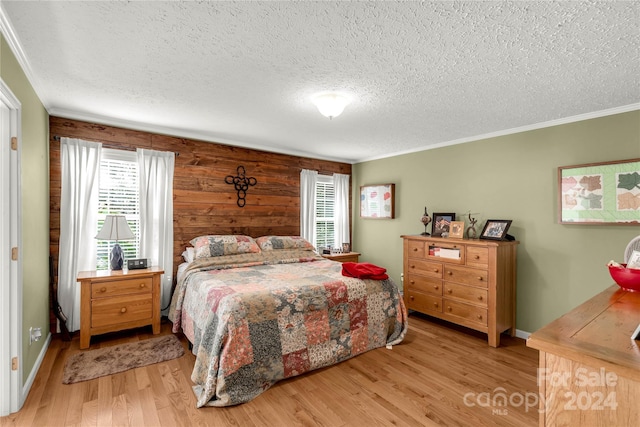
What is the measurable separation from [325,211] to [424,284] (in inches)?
84.2

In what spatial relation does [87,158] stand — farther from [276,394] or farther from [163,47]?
[276,394]

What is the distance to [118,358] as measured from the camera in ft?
9.22

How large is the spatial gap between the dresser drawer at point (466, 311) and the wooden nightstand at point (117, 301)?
10.6ft

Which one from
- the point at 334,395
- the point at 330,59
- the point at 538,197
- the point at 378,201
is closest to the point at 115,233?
the point at 334,395

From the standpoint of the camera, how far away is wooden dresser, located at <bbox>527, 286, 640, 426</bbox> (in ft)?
3.00

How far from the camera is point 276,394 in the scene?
2330 mm

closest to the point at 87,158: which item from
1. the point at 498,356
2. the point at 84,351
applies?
the point at 84,351

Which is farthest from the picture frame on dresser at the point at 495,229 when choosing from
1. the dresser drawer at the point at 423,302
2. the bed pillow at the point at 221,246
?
the bed pillow at the point at 221,246

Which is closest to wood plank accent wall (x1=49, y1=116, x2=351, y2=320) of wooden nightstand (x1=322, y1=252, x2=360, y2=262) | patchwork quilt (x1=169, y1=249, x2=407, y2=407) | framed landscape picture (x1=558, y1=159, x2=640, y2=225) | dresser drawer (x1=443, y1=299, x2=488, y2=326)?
wooden nightstand (x1=322, y1=252, x2=360, y2=262)

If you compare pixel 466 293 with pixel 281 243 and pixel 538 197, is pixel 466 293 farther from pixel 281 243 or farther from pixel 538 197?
pixel 281 243

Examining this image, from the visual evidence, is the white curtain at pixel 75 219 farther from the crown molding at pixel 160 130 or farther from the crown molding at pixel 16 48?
the crown molding at pixel 16 48

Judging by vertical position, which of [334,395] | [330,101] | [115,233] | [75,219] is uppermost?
[330,101]

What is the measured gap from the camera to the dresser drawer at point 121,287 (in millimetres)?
3061

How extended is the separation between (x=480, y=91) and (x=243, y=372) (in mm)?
2852
